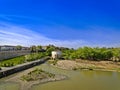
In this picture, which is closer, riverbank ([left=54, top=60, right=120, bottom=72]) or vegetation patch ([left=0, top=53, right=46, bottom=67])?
vegetation patch ([left=0, top=53, right=46, bottom=67])

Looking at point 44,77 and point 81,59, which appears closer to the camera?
point 44,77

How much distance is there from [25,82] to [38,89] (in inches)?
130

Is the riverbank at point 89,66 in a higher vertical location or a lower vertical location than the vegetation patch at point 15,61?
lower

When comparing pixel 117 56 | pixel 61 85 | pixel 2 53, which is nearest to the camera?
pixel 61 85

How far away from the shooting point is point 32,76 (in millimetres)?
27766

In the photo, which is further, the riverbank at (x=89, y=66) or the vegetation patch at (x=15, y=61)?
the riverbank at (x=89, y=66)

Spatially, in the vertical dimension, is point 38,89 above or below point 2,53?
below

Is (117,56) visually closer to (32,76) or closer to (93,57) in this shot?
(93,57)

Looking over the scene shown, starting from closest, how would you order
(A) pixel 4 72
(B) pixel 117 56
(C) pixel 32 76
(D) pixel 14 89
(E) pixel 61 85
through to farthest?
(D) pixel 14 89 < (E) pixel 61 85 < (C) pixel 32 76 < (A) pixel 4 72 < (B) pixel 117 56

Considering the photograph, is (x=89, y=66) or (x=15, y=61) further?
(x=15, y=61)

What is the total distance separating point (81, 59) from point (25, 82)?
39.6 meters

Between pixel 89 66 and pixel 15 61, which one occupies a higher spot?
pixel 15 61

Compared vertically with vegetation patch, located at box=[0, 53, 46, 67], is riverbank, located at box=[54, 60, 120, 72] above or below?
below

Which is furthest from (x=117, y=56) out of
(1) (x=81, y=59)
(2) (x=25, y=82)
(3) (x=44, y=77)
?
(2) (x=25, y=82)
